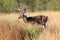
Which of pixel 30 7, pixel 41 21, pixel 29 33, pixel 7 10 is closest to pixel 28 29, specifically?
pixel 29 33

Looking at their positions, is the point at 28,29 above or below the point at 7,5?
above

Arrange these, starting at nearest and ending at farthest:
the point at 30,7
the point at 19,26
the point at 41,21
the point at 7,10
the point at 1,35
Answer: the point at 1,35 < the point at 19,26 < the point at 41,21 < the point at 7,10 < the point at 30,7

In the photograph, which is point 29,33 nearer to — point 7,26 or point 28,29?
point 28,29

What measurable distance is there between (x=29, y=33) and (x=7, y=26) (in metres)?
0.67

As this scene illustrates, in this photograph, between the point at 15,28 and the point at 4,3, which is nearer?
the point at 15,28

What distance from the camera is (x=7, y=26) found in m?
7.33

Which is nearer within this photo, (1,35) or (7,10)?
(1,35)

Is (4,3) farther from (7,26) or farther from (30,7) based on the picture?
(7,26)

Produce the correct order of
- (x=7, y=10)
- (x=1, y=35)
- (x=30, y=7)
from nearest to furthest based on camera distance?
1. (x=1, y=35)
2. (x=7, y=10)
3. (x=30, y=7)

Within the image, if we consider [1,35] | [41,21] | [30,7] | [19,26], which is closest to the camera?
[1,35]

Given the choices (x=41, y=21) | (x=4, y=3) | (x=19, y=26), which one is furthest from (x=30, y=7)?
(x=19, y=26)

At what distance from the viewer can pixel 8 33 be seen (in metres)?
7.09

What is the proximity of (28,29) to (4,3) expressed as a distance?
18.3m

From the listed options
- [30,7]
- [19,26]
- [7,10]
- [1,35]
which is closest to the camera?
[1,35]
